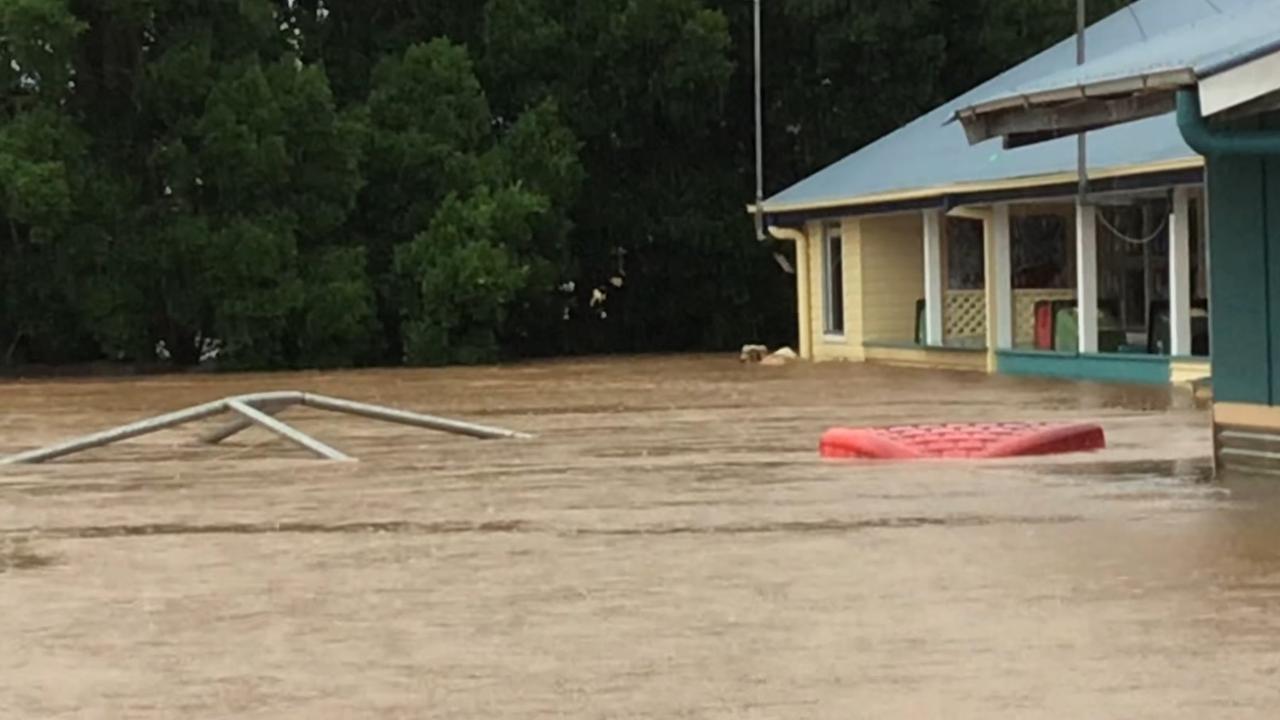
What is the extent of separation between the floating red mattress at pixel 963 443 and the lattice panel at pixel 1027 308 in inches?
494

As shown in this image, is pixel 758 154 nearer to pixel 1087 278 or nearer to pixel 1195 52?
A: pixel 1087 278

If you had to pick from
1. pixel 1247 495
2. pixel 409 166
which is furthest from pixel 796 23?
pixel 1247 495

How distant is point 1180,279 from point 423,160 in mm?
17451

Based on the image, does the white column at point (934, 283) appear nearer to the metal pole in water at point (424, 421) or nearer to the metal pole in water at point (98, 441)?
the metal pole in water at point (424, 421)

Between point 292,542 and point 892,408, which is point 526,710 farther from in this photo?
point 892,408

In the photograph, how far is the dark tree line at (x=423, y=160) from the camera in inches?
1348

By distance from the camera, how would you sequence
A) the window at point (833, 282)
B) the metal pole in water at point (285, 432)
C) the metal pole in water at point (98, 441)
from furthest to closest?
the window at point (833, 282)
the metal pole in water at point (98, 441)
the metal pole in water at point (285, 432)

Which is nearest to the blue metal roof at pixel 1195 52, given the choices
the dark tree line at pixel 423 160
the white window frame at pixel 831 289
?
the white window frame at pixel 831 289

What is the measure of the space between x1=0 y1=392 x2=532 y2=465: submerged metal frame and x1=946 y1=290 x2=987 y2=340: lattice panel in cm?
1241

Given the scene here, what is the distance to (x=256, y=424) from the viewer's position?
15930 mm

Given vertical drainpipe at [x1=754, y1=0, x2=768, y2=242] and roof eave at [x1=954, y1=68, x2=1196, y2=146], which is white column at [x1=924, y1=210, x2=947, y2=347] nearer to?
vertical drainpipe at [x1=754, y1=0, x2=768, y2=242]

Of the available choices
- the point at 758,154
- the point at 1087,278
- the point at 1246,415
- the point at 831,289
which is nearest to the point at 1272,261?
the point at 1246,415

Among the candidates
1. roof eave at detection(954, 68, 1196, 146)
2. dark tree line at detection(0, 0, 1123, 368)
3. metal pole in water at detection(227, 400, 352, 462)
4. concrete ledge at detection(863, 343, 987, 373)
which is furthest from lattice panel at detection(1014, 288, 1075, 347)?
roof eave at detection(954, 68, 1196, 146)

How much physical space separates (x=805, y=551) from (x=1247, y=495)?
2.81 m
